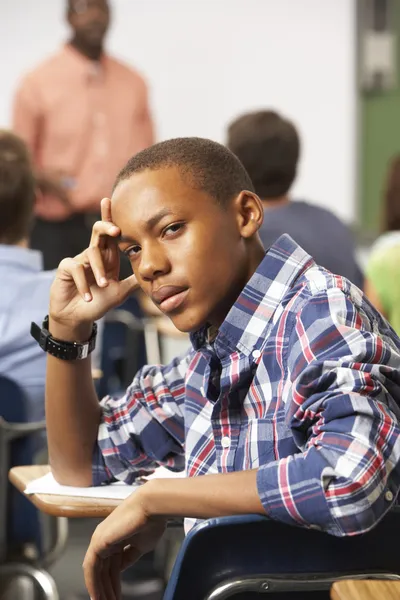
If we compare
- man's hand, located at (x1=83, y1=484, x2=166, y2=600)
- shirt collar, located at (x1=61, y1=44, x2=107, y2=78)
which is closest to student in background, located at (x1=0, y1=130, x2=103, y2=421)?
man's hand, located at (x1=83, y1=484, x2=166, y2=600)

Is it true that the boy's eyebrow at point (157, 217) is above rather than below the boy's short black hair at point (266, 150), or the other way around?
above

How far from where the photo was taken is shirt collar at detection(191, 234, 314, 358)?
1487 mm

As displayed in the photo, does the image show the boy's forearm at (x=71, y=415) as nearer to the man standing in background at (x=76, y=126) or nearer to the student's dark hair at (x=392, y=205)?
the student's dark hair at (x=392, y=205)

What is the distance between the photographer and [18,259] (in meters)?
2.57

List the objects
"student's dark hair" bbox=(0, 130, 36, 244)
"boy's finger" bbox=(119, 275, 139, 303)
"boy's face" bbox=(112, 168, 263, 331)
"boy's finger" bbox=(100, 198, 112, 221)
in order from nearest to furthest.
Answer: "boy's face" bbox=(112, 168, 263, 331) → "boy's finger" bbox=(100, 198, 112, 221) → "boy's finger" bbox=(119, 275, 139, 303) → "student's dark hair" bbox=(0, 130, 36, 244)

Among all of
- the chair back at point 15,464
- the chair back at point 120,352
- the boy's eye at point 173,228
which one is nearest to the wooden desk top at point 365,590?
the boy's eye at point 173,228

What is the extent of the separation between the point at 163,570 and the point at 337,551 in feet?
7.56

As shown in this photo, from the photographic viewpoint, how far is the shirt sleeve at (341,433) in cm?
122

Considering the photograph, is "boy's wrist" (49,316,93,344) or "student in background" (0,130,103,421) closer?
"boy's wrist" (49,316,93,344)

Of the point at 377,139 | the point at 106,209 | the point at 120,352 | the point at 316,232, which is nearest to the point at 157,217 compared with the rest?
the point at 106,209

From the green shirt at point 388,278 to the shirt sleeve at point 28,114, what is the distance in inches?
101

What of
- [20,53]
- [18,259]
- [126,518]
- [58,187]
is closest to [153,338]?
[58,187]

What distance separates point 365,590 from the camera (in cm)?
112

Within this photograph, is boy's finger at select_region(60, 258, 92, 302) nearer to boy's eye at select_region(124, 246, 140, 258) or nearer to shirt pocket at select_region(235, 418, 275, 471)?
boy's eye at select_region(124, 246, 140, 258)
